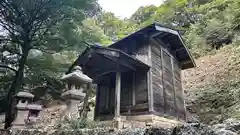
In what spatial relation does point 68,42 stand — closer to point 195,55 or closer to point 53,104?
point 53,104

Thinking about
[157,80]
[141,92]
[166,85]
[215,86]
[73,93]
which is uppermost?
[215,86]

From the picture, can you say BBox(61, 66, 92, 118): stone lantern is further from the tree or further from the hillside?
the tree

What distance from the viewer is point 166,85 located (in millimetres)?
9180

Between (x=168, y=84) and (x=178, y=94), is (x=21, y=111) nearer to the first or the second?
(x=168, y=84)

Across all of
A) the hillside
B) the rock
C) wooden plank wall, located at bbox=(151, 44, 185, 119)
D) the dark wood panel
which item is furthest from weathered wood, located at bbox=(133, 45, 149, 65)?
the rock

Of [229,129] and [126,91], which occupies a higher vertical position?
[126,91]

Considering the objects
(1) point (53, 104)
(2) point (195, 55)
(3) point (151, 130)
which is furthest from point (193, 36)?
(3) point (151, 130)

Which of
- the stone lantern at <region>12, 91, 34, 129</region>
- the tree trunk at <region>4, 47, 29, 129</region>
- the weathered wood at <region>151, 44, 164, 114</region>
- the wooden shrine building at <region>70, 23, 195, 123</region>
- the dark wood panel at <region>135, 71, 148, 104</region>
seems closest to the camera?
the stone lantern at <region>12, 91, 34, 129</region>

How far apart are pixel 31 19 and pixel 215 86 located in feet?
34.6

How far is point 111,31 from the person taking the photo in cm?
2831

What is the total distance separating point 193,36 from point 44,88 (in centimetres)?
1367

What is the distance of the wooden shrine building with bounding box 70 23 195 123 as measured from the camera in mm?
7645

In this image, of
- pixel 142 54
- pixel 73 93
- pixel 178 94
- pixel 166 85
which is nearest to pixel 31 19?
pixel 142 54

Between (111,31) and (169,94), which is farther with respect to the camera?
(111,31)
